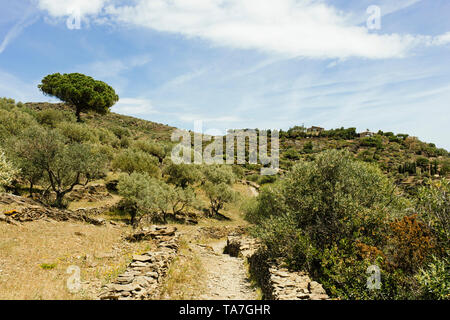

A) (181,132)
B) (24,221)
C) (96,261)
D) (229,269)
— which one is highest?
(181,132)

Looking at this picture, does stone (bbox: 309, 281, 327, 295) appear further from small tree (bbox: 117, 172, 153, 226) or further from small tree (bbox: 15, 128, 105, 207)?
small tree (bbox: 15, 128, 105, 207)

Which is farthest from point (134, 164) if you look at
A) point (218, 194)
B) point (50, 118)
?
point (50, 118)

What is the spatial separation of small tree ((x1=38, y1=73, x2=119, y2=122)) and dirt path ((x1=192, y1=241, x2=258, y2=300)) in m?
56.2

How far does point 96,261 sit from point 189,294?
558 cm

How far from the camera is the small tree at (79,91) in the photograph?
5985cm

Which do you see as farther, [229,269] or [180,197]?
[180,197]

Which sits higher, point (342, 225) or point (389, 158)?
point (389, 158)

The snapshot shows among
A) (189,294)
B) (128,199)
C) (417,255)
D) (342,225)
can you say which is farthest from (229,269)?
(128,199)

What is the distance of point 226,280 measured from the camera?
14969 mm

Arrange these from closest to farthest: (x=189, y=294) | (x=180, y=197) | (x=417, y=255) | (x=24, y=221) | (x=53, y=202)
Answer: (x=417, y=255)
(x=189, y=294)
(x=24, y=221)
(x=53, y=202)
(x=180, y=197)

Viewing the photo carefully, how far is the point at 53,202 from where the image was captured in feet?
84.9

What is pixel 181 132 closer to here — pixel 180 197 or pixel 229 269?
pixel 180 197

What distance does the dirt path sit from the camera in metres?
12.4

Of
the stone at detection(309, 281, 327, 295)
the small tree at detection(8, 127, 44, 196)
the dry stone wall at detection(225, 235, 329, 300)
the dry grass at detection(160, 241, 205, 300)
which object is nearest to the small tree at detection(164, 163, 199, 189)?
the small tree at detection(8, 127, 44, 196)
